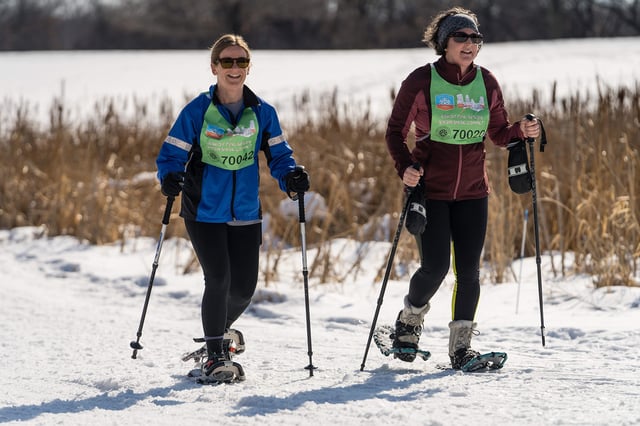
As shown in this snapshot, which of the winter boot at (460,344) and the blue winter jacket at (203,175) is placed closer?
the blue winter jacket at (203,175)

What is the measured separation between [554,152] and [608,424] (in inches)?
175

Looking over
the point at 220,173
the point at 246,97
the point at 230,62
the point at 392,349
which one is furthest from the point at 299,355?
the point at 230,62

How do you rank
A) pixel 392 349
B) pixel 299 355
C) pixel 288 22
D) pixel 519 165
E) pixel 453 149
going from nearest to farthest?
pixel 453 149
pixel 392 349
pixel 519 165
pixel 299 355
pixel 288 22

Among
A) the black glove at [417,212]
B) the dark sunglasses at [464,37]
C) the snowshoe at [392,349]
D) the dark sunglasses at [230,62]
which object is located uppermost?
the dark sunglasses at [464,37]

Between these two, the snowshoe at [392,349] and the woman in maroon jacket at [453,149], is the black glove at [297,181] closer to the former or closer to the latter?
the woman in maroon jacket at [453,149]

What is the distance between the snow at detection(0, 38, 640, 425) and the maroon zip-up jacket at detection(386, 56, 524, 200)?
0.86 meters

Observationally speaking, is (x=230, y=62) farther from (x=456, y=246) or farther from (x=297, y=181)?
(x=456, y=246)

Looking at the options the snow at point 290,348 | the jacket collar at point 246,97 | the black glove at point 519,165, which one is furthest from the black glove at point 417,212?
the jacket collar at point 246,97

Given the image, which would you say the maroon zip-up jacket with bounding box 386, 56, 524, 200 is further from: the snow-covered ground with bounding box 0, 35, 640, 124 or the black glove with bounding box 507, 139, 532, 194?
the snow-covered ground with bounding box 0, 35, 640, 124

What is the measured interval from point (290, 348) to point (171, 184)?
142 centimetres

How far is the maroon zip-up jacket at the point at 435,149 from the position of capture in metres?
4.61

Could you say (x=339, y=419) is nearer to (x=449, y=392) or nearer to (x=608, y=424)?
(x=449, y=392)

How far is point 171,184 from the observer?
4.34 metres

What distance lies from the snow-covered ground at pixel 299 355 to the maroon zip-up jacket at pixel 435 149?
0.86m
